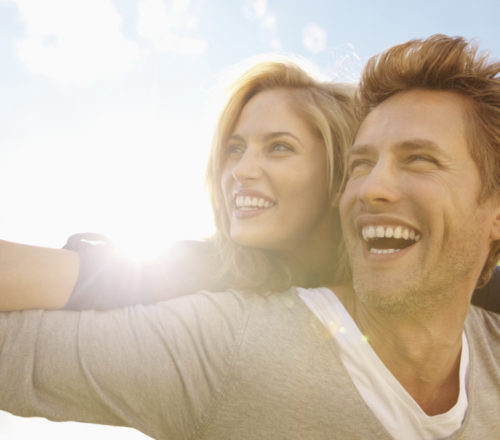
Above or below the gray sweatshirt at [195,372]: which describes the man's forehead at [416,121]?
above

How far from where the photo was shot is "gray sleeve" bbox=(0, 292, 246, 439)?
1659mm

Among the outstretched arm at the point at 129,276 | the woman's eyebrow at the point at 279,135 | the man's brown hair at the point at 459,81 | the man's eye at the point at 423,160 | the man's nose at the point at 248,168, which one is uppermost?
the man's brown hair at the point at 459,81

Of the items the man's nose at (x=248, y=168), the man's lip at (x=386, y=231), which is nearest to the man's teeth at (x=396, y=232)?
the man's lip at (x=386, y=231)

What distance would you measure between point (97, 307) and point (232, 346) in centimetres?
59

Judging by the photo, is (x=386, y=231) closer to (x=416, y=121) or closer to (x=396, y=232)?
(x=396, y=232)

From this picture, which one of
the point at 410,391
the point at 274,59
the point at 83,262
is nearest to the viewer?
the point at 83,262

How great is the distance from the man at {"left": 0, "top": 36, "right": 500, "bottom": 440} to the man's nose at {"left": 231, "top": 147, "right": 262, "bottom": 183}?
2.40 feet

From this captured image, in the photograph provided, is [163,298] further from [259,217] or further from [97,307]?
[259,217]

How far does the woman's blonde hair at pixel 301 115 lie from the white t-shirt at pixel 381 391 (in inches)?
28.4

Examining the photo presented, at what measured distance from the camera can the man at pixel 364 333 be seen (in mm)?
1766

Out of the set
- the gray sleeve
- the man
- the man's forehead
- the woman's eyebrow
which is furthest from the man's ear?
the gray sleeve

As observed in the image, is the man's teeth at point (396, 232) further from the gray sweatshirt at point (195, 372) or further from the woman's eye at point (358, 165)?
the gray sweatshirt at point (195, 372)

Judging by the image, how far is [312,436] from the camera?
2021 mm

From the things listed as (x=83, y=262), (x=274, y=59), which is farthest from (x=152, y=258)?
(x=274, y=59)
